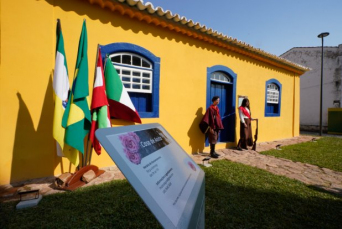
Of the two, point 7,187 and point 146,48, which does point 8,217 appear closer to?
point 7,187

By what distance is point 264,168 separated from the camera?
451 centimetres

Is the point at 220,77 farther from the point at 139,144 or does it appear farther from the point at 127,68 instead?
the point at 139,144

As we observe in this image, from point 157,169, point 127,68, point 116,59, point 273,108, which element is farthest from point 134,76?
point 273,108

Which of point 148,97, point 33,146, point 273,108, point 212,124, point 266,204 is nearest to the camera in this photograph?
point 266,204

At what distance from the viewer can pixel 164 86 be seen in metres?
5.00

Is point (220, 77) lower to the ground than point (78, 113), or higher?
higher

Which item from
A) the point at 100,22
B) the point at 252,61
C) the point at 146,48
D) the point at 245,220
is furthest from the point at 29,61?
the point at 252,61

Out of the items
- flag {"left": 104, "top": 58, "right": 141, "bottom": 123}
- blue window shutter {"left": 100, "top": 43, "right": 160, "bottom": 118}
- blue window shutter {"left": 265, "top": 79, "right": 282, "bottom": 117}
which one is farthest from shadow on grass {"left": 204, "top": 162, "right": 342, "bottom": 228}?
blue window shutter {"left": 265, "top": 79, "right": 282, "bottom": 117}

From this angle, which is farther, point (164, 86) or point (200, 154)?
point (200, 154)

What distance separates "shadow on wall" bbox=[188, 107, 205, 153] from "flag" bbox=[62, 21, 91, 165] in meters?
3.17

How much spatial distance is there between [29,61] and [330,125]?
56.8 feet

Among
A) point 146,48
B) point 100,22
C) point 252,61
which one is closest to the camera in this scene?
point 100,22

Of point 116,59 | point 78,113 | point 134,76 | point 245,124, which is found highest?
point 116,59

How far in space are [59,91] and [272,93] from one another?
8908 millimetres
